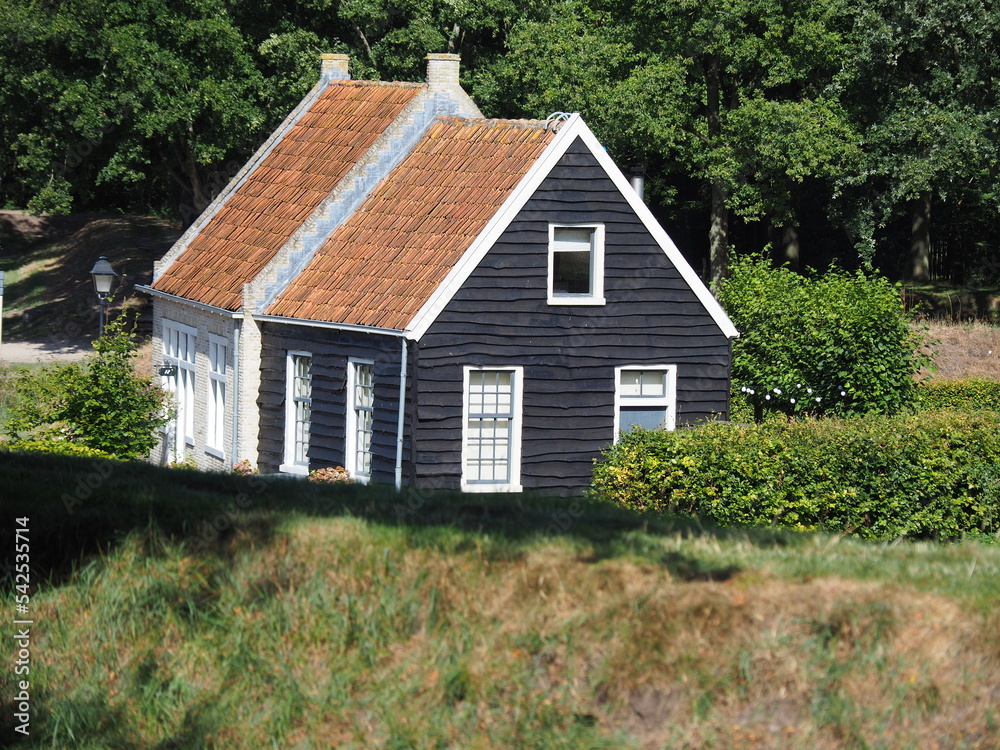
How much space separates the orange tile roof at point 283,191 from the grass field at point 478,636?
1463 cm

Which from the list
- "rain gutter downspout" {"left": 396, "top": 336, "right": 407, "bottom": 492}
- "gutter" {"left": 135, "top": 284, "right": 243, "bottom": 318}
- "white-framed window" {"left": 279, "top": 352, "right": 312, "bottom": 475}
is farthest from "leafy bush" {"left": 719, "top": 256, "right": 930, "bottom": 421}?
"gutter" {"left": 135, "top": 284, "right": 243, "bottom": 318}

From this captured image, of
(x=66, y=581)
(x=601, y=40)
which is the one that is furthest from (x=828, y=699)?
(x=601, y=40)

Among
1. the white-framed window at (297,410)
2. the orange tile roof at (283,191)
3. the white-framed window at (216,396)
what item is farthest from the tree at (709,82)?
the white-framed window at (297,410)

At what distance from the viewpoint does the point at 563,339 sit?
72.7ft

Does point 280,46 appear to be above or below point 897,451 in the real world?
above

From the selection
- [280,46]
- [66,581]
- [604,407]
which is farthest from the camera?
[280,46]

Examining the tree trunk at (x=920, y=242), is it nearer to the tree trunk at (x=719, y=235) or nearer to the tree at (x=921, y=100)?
the tree at (x=921, y=100)

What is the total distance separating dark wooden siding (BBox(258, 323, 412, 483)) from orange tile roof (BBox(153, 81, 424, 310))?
1362 millimetres

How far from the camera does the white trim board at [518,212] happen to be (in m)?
21.1

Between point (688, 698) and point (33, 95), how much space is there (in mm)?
33513

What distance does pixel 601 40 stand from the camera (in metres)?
42.0

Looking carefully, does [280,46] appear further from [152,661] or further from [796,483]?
[152,661]

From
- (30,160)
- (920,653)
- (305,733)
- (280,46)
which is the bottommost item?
(305,733)

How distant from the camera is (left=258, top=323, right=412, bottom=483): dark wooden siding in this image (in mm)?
21484
